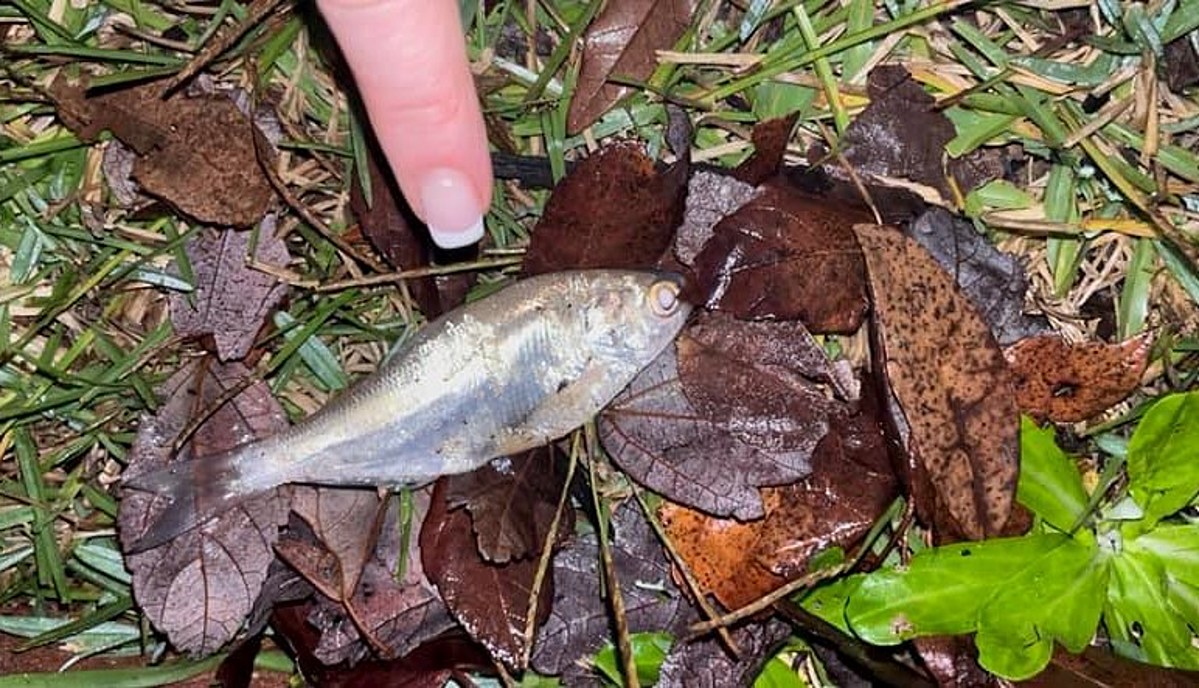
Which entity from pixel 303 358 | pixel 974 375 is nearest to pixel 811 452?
pixel 974 375

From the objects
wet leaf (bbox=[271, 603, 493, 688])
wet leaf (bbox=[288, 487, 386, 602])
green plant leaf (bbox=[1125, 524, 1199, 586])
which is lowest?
wet leaf (bbox=[271, 603, 493, 688])

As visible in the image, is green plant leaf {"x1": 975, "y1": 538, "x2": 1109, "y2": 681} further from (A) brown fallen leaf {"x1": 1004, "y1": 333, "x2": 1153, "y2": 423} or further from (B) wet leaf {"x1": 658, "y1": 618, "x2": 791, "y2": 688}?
(B) wet leaf {"x1": 658, "y1": 618, "x2": 791, "y2": 688}

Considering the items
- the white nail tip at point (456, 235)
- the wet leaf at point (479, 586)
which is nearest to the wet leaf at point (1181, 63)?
the white nail tip at point (456, 235)

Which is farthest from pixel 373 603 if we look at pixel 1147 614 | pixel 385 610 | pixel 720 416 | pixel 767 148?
pixel 1147 614

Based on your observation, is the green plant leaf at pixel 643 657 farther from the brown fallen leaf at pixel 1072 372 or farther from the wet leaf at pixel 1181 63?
the wet leaf at pixel 1181 63

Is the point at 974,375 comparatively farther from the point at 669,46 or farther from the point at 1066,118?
the point at 669,46

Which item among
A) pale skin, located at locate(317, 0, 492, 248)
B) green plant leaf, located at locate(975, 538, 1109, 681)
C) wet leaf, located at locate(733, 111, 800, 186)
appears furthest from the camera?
wet leaf, located at locate(733, 111, 800, 186)

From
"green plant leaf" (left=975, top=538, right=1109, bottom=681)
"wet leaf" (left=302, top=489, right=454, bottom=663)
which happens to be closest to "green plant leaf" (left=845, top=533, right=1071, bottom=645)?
A: "green plant leaf" (left=975, top=538, right=1109, bottom=681)
